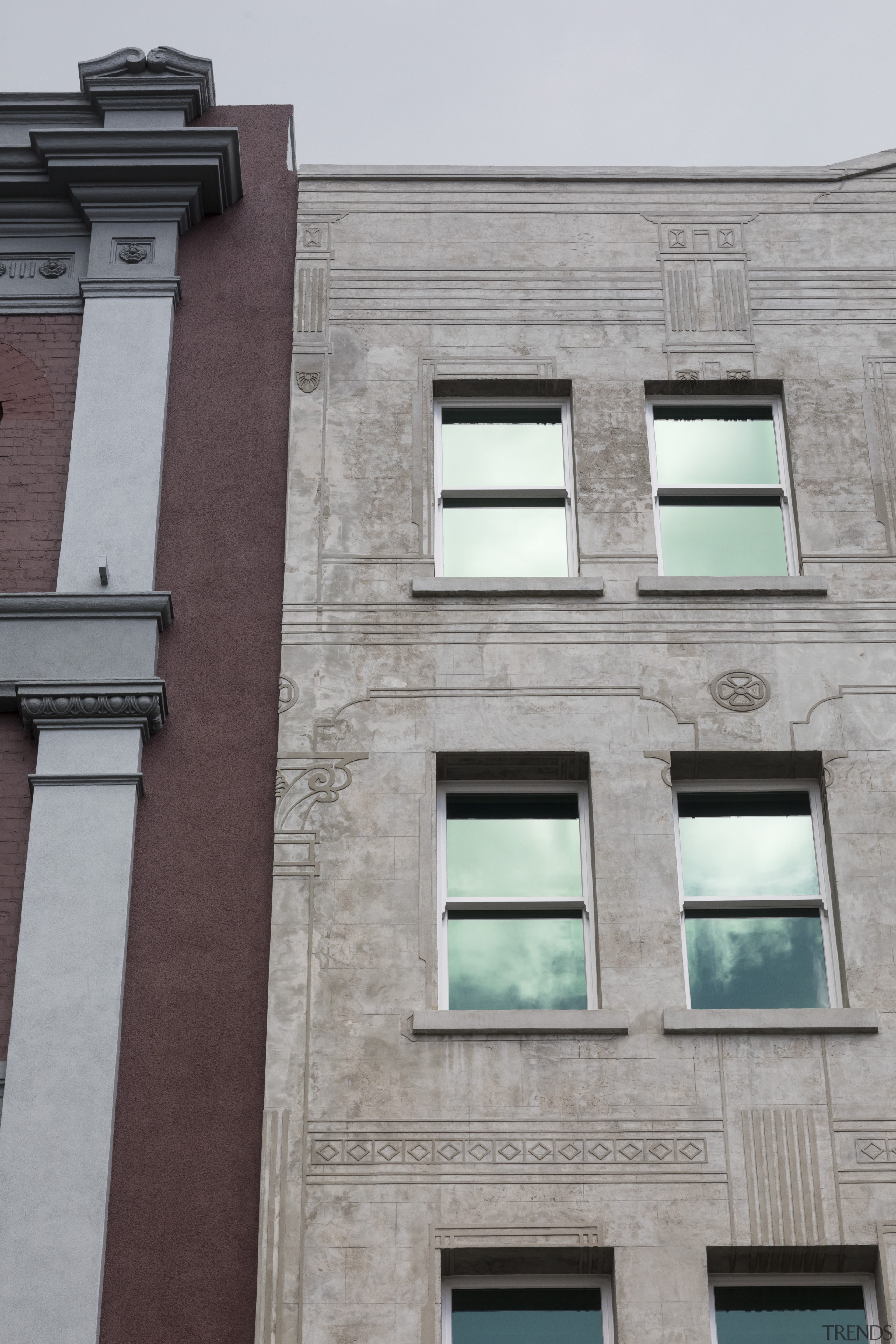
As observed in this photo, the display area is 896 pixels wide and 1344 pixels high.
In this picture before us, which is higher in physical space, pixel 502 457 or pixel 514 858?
pixel 502 457

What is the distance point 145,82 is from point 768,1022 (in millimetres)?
10095

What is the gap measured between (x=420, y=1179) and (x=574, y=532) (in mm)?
5495

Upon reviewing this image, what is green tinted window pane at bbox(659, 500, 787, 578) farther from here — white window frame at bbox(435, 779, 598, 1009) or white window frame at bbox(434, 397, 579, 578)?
white window frame at bbox(435, 779, 598, 1009)

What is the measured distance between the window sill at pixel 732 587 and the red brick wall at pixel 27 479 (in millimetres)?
4814

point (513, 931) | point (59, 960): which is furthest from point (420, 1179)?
point (59, 960)

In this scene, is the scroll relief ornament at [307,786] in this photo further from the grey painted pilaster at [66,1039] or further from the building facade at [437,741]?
the grey painted pilaster at [66,1039]

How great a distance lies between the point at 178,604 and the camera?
13.3 meters

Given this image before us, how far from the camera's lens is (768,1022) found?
37.2 ft

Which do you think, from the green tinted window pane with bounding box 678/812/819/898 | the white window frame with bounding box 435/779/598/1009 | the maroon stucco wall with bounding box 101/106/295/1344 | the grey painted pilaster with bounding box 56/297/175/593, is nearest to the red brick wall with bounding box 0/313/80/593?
the grey painted pilaster with bounding box 56/297/175/593

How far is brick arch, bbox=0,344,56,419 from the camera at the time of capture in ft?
46.3

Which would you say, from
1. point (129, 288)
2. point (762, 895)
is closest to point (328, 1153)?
point (762, 895)

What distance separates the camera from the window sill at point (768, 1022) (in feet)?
37.2

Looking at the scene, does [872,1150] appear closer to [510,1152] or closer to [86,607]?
[510,1152]

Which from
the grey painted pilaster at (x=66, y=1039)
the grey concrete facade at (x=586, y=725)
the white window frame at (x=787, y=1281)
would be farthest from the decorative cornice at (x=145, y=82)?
the white window frame at (x=787, y=1281)
